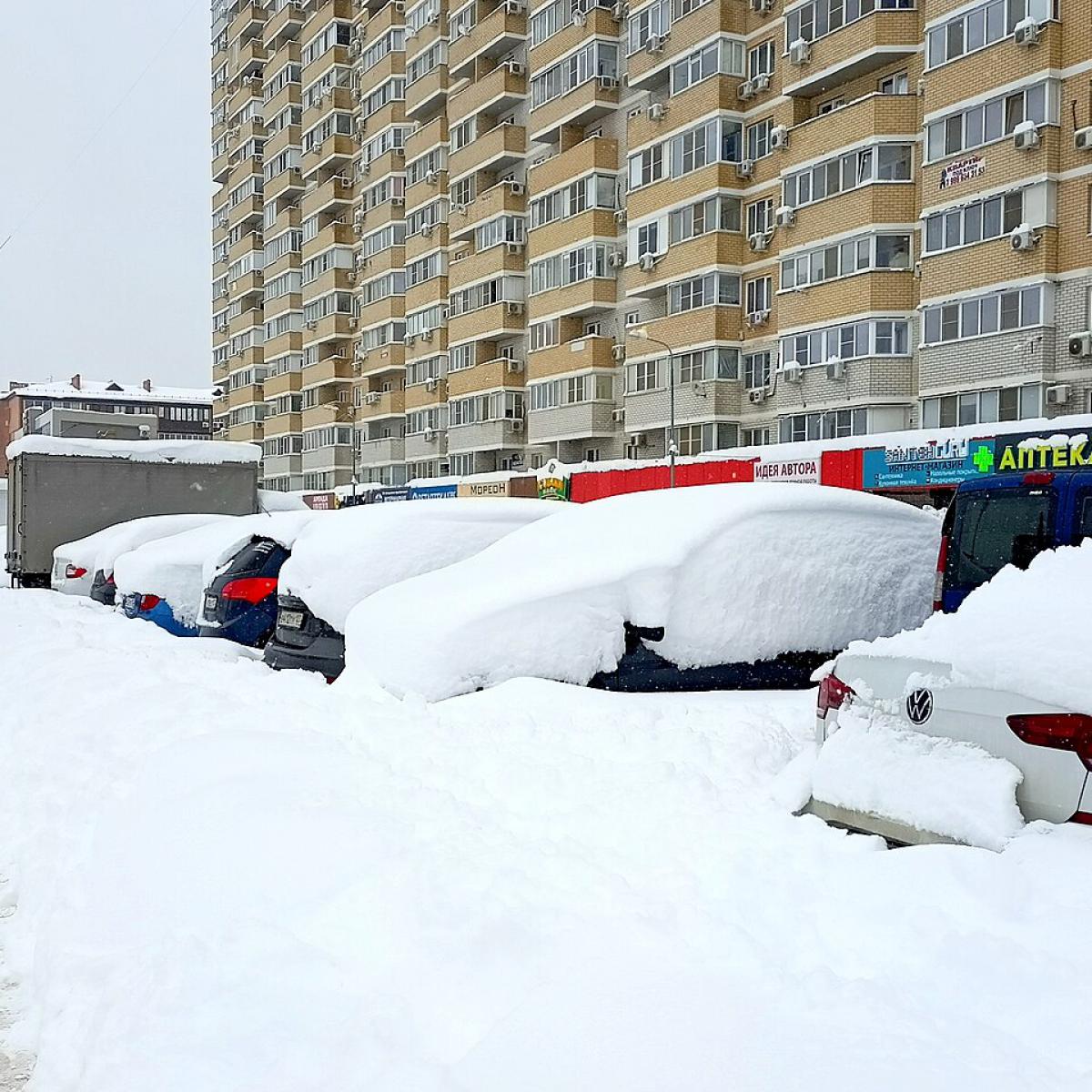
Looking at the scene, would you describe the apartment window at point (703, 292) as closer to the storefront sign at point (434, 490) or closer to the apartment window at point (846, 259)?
the apartment window at point (846, 259)

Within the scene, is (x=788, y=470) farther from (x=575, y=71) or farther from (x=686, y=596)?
(x=575, y=71)

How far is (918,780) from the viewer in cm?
376

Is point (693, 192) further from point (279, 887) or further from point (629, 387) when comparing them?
point (279, 887)

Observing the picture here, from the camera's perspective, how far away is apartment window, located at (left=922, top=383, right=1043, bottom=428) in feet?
84.9

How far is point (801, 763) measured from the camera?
4828mm

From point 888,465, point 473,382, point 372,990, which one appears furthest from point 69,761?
point 473,382

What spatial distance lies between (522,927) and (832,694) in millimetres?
1637

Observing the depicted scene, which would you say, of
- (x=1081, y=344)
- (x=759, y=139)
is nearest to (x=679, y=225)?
(x=759, y=139)

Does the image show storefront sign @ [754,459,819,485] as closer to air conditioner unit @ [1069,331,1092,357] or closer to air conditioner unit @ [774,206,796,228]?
air conditioner unit @ [1069,331,1092,357]

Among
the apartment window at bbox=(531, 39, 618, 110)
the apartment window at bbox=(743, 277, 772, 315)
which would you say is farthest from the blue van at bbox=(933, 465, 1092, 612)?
the apartment window at bbox=(531, 39, 618, 110)

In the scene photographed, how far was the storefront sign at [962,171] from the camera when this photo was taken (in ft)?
89.2

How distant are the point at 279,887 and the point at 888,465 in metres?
21.5

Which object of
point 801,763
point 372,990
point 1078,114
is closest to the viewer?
point 372,990

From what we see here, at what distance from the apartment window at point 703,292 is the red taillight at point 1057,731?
32.5 metres
